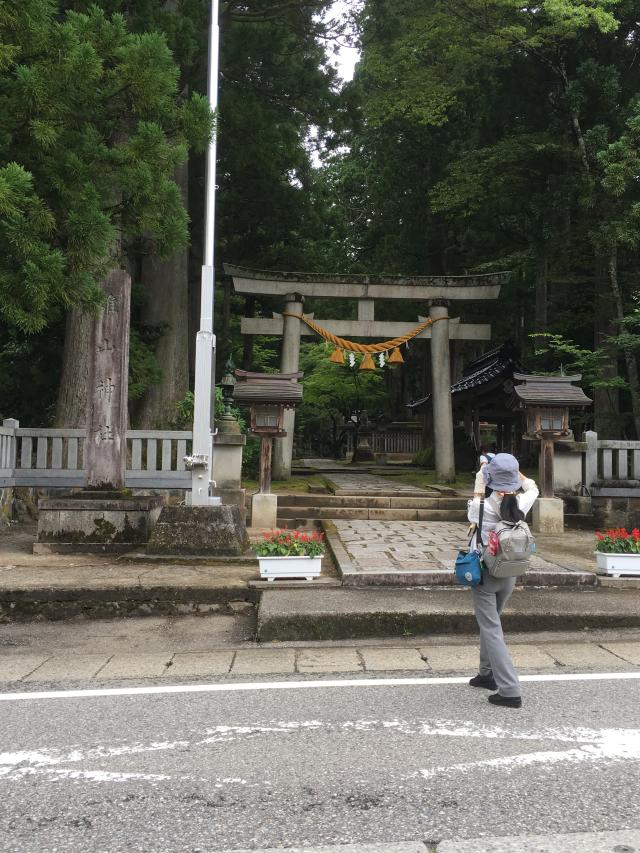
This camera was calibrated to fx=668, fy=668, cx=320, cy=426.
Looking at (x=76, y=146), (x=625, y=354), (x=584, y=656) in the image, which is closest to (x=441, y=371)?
(x=625, y=354)

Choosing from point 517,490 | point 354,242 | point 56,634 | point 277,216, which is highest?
point 354,242

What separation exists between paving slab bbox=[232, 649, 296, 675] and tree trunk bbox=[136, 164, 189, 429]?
928 centimetres

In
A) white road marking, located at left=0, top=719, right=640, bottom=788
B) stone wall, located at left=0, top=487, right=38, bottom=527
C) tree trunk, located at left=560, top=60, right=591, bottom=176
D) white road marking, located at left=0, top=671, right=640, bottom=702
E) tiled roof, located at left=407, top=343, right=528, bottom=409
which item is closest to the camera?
white road marking, located at left=0, top=719, right=640, bottom=788

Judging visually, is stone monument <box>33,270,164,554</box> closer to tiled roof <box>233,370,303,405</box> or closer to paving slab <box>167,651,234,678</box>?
tiled roof <box>233,370,303,405</box>

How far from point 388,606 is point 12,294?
15.7 ft

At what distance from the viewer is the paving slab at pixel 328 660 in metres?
4.85

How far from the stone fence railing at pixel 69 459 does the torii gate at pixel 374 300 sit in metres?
6.00

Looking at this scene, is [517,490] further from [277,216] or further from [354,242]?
[354,242]

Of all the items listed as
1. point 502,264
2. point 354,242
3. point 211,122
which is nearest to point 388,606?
point 211,122

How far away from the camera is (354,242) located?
101ft

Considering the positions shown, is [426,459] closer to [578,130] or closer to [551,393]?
[578,130]

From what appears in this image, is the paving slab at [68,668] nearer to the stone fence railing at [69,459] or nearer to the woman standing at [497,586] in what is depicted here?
the woman standing at [497,586]

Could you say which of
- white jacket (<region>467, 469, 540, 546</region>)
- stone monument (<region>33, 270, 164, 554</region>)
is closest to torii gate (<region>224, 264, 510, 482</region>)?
stone monument (<region>33, 270, 164, 554</region>)

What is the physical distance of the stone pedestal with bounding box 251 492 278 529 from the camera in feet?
37.5
